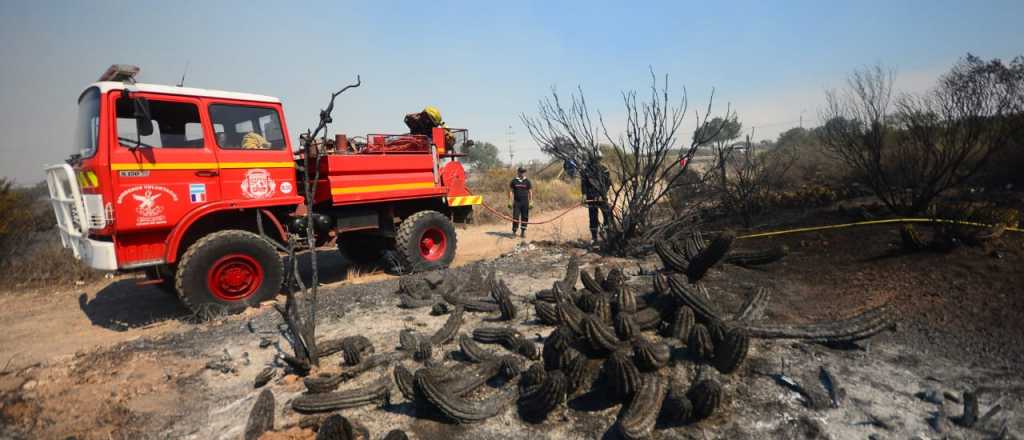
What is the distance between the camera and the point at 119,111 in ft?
18.1

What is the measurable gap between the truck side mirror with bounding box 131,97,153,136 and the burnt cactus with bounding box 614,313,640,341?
5512mm

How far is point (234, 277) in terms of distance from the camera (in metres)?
6.08

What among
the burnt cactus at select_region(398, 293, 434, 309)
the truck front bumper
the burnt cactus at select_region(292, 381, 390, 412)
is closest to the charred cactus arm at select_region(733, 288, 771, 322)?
the burnt cactus at select_region(292, 381, 390, 412)

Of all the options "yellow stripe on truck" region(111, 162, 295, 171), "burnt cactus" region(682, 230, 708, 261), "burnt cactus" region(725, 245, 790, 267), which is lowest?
"burnt cactus" region(725, 245, 790, 267)

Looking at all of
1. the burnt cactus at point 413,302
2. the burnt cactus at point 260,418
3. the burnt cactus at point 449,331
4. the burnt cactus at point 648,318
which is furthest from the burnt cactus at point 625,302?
the burnt cactus at point 260,418

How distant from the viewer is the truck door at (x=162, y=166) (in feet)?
17.7

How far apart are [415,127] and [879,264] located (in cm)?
729

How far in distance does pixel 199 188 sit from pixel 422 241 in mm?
3525

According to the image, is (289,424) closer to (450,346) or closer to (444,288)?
(450,346)

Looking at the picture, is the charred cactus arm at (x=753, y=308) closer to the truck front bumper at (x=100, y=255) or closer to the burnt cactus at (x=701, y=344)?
the burnt cactus at (x=701, y=344)

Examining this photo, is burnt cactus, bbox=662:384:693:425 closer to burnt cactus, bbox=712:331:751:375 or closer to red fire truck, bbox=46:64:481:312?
burnt cactus, bbox=712:331:751:375

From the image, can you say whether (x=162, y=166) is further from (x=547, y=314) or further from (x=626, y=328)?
(x=626, y=328)

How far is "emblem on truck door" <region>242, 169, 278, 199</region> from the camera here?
20.8 feet

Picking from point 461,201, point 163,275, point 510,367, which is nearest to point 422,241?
point 461,201
